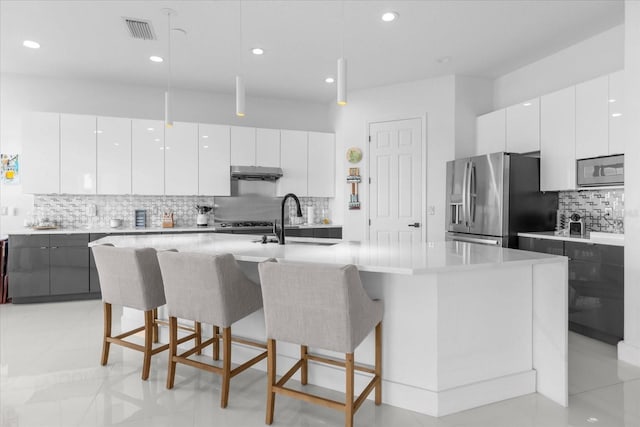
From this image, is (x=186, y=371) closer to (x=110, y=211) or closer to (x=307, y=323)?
(x=307, y=323)

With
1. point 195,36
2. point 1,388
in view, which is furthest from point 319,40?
point 1,388

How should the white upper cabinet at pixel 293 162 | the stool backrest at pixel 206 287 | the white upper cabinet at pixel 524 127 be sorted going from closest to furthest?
the stool backrest at pixel 206 287
the white upper cabinet at pixel 524 127
the white upper cabinet at pixel 293 162

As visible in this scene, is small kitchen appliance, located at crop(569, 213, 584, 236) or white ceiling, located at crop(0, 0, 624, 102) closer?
white ceiling, located at crop(0, 0, 624, 102)

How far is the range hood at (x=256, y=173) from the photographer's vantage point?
5406 millimetres

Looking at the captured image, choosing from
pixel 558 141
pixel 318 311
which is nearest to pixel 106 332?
pixel 318 311

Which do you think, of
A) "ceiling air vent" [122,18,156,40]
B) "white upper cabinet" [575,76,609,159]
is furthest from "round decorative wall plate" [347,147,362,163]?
"ceiling air vent" [122,18,156,40]

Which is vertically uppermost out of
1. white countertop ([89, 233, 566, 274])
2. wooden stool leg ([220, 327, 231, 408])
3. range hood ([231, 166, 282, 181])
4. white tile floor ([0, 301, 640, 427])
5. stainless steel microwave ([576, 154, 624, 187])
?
range hood ([231, 166, 282, 181])

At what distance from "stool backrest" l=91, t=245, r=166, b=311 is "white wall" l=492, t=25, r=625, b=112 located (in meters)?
4.34

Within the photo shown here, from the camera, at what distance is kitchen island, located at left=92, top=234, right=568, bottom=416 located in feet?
6.88

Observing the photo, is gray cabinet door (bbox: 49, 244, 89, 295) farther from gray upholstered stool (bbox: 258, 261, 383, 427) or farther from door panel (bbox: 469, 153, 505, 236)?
door panel (bbox: 469, 153, 505, 236)

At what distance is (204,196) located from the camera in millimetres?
5625

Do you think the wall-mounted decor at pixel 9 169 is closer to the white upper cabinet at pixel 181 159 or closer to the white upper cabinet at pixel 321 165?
the white upper cabinet at pixel 181 159

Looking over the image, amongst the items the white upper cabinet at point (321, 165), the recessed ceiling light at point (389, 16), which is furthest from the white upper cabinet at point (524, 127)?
the white upper cabinet at point (321, 165)

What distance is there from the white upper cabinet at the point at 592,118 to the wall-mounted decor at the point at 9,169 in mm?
6299
